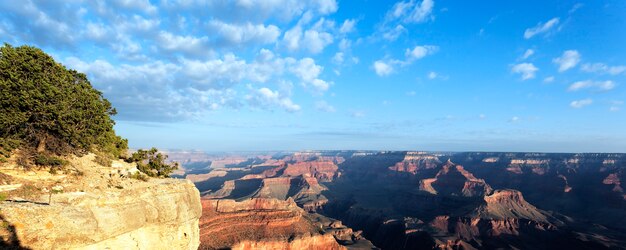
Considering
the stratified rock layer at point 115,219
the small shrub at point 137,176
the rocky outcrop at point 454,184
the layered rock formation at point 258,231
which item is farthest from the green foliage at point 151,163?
the rocky outcrop at point 454,184

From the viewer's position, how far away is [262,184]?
176 meters

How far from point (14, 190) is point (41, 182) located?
4.19ft

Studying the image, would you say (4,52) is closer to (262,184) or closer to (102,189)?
(102,189)

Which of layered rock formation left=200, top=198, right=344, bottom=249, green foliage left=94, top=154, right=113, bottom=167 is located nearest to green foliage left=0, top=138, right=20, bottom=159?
green foliage left=94, top=154, right=113, bottom=167

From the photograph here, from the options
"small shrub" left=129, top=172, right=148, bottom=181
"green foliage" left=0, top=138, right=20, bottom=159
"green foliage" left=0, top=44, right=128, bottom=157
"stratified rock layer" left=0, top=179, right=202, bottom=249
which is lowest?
"stratified rock layer" left=0, top=179, right=202, bottom=249

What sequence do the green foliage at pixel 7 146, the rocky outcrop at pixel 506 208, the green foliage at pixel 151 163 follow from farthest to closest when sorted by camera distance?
the rocky outcrop at pixel 506 208 → the green foliage at pixel 151 163 → the green foliage at pixel 7 146

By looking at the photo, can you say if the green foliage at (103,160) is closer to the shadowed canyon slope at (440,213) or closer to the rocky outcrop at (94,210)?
the rocky outcrop at (94,210)

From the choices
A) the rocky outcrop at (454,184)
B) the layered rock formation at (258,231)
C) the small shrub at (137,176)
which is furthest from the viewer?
the rocky outcrop at (454,184)

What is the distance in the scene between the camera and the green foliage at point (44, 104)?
1662 cm

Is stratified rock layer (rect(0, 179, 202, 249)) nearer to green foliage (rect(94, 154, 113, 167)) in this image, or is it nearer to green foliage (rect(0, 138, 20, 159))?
green foliage (rect(94, 154, 113, 167))

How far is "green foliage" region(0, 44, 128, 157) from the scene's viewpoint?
54.5ft

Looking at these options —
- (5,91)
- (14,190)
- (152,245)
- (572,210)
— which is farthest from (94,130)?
(572,210)

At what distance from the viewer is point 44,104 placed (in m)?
17.2

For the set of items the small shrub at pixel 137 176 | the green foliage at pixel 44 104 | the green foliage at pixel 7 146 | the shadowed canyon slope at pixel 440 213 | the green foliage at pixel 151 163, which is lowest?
the shadowed canyon slope at pixel 440 213
